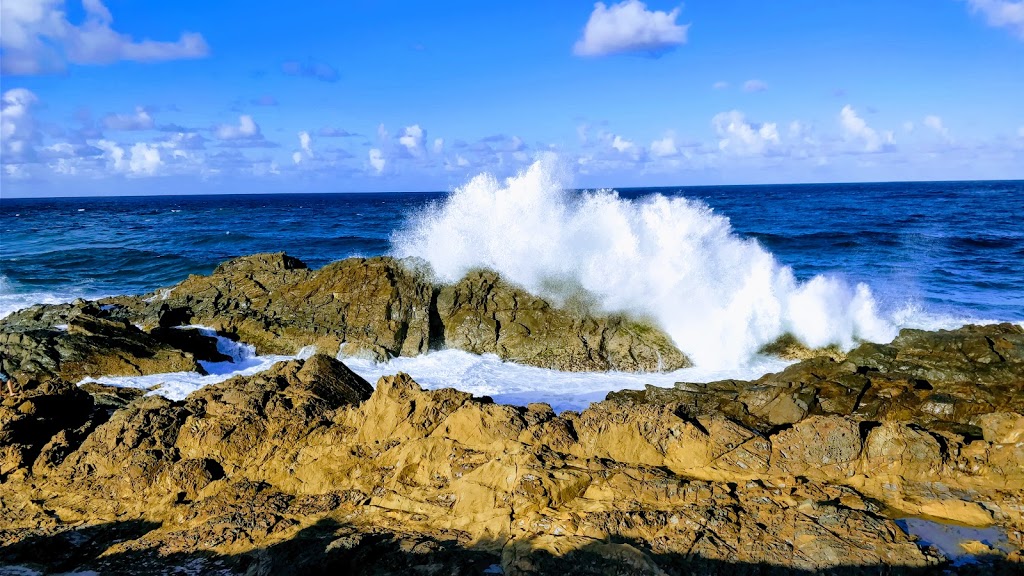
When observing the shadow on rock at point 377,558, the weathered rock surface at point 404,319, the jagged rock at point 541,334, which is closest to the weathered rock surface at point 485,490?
the shadow on rock at point 377,558

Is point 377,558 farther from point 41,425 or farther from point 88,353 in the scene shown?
point 88,353

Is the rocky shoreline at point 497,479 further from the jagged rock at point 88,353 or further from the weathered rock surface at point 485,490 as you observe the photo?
the jagged rock at point 88,353

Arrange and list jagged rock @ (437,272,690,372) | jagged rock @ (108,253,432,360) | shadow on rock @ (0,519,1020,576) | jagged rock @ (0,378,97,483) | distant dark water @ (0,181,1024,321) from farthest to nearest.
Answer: distant dark water @ (0,181,1024,321), jagged rock @ (108,253,432,360), jagged rock @ (437,272,690,372), jagged rock @ (0,378,97,483), shadow on rock @ (0,519,1020,576)

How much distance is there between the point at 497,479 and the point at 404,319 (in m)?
8.21

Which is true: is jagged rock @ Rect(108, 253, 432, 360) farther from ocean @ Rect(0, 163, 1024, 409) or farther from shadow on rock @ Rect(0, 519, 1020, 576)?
shadow on rock @ Rect(0, 519, 1020, 576)

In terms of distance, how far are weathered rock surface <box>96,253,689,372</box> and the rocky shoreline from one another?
3648 mm

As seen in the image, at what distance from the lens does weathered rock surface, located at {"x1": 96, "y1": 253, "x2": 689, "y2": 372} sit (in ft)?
39.2

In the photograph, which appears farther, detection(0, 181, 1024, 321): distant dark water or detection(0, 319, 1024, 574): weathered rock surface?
detection(0, 181, 1024, 321): distant dark water

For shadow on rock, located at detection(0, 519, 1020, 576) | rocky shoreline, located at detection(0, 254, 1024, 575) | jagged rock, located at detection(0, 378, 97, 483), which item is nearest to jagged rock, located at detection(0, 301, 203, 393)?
rocky shoreline, located at detection(0, 254, 1024, 575)

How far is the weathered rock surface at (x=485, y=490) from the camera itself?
4.21m

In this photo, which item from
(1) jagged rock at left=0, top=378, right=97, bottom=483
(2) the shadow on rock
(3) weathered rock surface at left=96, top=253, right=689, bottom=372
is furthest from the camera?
(3) weathered rock surface at left=96, top=253, right=689, bottom=372

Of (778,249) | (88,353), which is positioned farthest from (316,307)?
(778,249)

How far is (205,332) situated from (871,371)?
40.1ft

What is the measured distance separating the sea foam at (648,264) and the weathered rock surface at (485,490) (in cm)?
587
